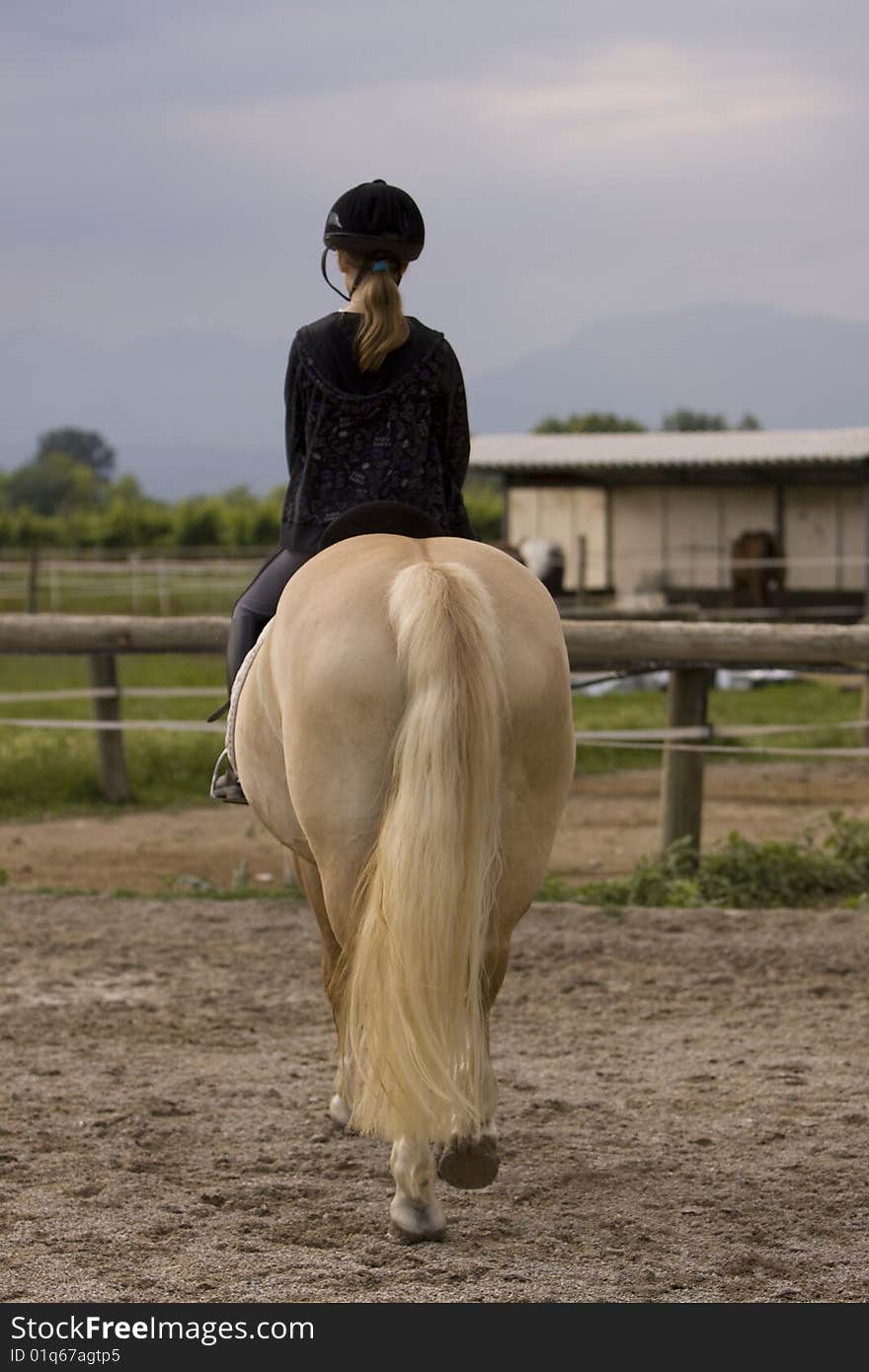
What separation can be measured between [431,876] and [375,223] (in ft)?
5.09

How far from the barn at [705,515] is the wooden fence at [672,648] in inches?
541

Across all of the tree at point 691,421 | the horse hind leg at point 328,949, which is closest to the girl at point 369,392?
the horse hind leg at point 328,949

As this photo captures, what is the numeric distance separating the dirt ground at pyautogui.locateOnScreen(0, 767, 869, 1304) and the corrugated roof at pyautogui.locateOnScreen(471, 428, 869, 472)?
15849mm

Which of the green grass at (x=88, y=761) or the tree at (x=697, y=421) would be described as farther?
the tree at (x=697, y=421)

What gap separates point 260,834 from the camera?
28.7 ft

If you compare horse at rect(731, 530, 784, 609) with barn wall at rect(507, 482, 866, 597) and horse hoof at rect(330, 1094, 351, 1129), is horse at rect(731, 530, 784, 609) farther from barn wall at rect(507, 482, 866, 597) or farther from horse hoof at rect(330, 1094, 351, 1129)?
horse hoof at rect(330, 1094, 351, 1129)

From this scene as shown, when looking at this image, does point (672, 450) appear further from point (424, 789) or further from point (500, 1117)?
point (424, 789)

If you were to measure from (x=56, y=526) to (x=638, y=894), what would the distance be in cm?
4472

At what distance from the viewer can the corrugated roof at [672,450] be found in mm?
21688

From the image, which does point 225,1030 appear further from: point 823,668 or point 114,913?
point 823,668

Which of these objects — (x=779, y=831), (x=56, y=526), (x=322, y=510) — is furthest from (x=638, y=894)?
(x=56, y=526)

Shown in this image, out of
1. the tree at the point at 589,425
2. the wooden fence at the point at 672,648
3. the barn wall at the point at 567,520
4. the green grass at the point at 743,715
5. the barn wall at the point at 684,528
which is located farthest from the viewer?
the tree at the point at 589,425

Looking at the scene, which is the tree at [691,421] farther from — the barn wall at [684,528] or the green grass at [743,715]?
the green grass at [743,715]
